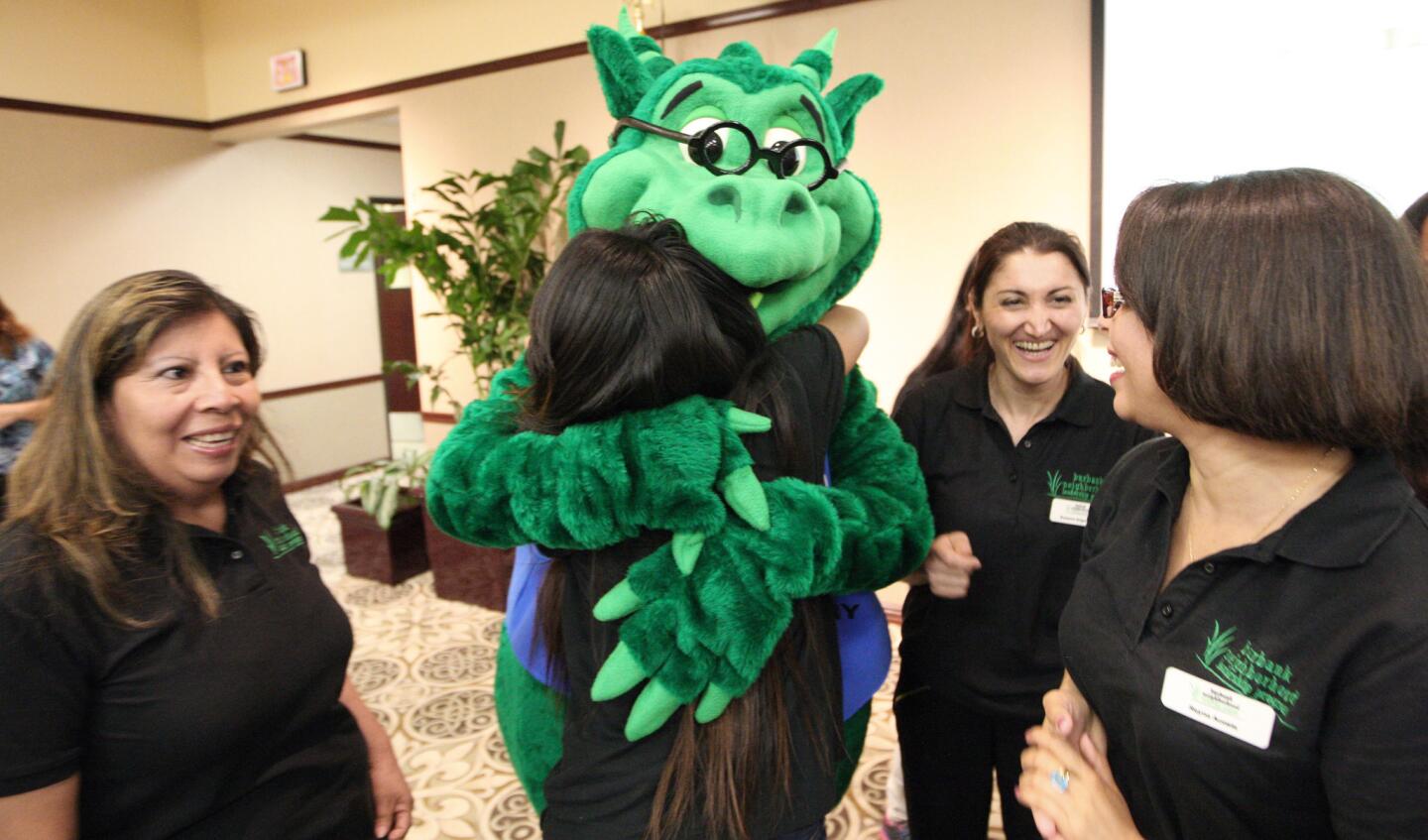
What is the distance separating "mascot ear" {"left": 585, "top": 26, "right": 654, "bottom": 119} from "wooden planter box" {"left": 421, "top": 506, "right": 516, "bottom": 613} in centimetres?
256

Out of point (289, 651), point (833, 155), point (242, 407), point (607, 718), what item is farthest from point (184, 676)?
point (833, 155)

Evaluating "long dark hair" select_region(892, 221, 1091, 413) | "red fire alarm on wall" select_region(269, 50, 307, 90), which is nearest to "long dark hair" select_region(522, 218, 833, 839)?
"long dark hair" select_region(892, 221, 1091, 413)

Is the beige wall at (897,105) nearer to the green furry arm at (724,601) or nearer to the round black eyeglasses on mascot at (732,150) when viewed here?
the round black eyeglasses on mascot at (732,150)

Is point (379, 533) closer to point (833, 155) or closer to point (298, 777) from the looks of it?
point (298, 777)

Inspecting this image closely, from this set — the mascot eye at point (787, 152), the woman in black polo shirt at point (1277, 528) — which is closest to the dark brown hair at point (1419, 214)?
the woman in black polo shirt at point (1277, 528)

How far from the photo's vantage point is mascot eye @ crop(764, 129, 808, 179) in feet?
3.73

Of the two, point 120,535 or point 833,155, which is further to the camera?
point 833,155

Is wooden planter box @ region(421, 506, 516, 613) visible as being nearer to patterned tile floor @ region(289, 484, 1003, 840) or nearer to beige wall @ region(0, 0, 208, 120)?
patterned tile floor @ region(289, 484, 1003, 840)

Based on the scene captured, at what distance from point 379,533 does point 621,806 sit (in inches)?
127

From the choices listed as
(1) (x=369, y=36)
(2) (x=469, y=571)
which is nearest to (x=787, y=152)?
(2) (x=469, y=571)

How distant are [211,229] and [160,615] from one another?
192 inches

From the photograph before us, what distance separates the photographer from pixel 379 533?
381cm

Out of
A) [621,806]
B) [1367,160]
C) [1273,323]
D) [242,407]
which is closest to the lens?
[1273,323]

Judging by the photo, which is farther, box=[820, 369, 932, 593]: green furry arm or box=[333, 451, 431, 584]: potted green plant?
box=[333, 451, 431, 584]: potted green plant
